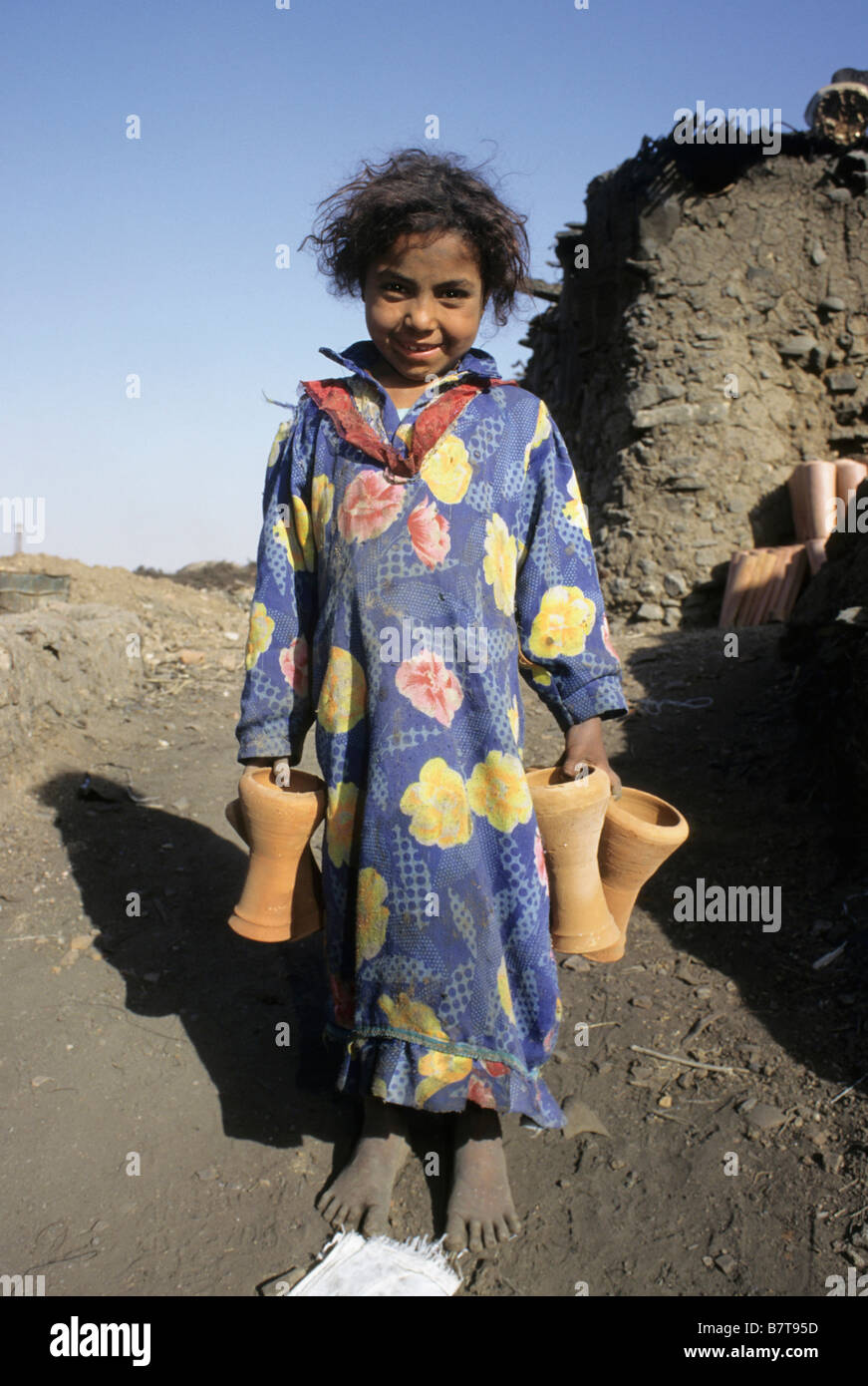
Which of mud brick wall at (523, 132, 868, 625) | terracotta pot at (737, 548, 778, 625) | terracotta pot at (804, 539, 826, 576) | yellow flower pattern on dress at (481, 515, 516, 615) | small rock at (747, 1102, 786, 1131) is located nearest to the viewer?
yellow flower pattern on dress at (481, 515, 516, 615)

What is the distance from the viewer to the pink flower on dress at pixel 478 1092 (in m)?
1.75

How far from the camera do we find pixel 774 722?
3857 mm

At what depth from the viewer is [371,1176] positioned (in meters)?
1.89

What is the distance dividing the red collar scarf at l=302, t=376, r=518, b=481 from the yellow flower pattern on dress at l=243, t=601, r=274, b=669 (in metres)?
0.39

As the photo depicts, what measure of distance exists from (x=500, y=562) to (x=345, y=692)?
39 cm

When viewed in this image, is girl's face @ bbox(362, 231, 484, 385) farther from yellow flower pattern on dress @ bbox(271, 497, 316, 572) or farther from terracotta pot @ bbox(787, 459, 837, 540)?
terracotta pot @ bbox(787, 459, 837, 540)

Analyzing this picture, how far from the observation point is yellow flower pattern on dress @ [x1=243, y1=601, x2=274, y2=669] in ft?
6.39

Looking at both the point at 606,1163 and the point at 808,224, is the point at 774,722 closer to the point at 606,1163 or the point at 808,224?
the point at 606,1163

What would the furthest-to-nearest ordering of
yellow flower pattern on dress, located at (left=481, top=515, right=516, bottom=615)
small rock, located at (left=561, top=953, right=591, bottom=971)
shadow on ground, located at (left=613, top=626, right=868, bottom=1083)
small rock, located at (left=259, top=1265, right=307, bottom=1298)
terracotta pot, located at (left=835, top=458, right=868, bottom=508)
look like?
terracotta pot, located at (left=835, top=458, right=868, bottom=508) → small rock, located at (left=561, top=953, right=591, bottom=971) → shadow on ground, located at (left=613, top=626, right=868, bottom=1083) → yellow flower pattern on dress, located at (left=481, top=515, right=516, bottom=615) → small rock, located at (left=259, top=1265, right=307, bottom=1298)

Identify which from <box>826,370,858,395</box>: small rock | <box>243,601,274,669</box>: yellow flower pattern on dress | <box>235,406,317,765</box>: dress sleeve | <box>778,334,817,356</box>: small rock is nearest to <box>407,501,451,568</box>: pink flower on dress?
<box>235,406,317,765</box>: dress sleeve

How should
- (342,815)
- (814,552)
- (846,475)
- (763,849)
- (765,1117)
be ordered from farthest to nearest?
(846,475) → (814,552) → (763,849) → (765,1117) → (342,815)

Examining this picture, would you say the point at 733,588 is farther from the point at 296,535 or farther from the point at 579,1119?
the point at 296,535

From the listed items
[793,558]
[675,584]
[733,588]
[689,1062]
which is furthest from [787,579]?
[689,1062]

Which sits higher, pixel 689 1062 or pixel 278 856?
pixel 278 856
